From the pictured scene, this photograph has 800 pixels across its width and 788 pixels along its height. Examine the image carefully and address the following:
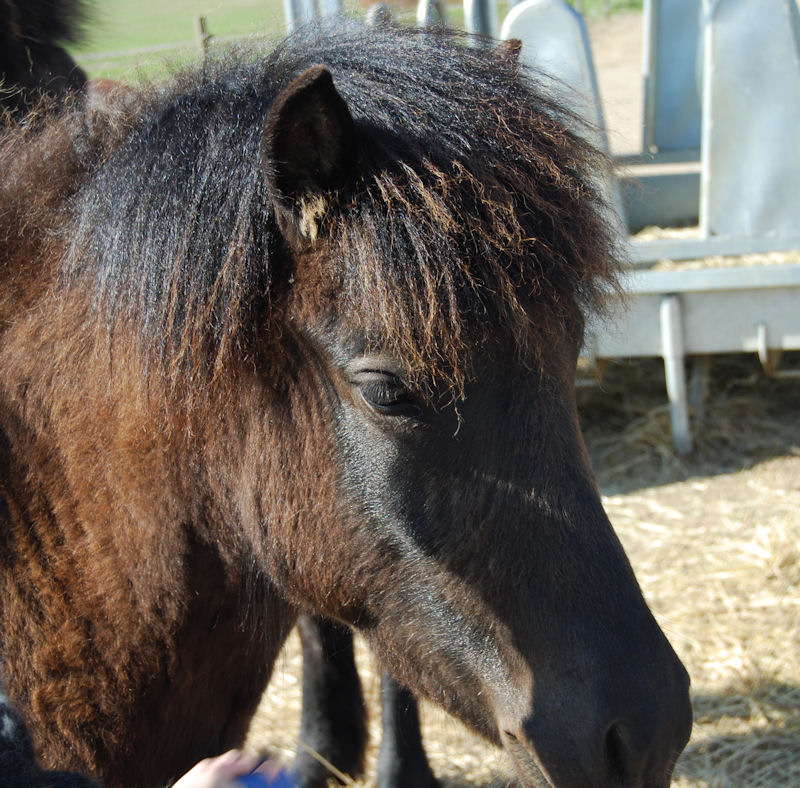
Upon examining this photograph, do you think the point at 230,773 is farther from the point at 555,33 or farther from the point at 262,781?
the point at 555,33

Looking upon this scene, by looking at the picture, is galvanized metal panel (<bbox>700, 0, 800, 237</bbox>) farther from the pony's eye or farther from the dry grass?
the pony's eye

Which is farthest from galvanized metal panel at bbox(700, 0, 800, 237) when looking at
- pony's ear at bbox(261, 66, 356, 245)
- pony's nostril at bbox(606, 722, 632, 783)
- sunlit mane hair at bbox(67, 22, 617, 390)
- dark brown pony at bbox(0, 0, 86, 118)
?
pony's nostril at bbox(606, 722, 632, 783)

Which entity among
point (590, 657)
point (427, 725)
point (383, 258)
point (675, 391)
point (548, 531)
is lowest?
point (427, 725)

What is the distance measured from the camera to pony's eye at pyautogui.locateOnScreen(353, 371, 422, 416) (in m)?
1.54

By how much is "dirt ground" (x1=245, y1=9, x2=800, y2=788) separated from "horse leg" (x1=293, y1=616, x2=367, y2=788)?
0.16 m

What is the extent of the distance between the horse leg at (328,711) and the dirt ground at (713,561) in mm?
156

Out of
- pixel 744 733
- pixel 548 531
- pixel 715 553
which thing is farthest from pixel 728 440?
pixel 548 531

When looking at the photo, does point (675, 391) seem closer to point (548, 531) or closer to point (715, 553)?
point (715, 553)

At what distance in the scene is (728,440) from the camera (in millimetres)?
5020

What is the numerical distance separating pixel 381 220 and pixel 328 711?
2119 millimetres

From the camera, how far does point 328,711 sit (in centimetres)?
308

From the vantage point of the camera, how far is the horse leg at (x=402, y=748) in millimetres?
2938

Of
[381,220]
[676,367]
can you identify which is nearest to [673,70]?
[676,367]

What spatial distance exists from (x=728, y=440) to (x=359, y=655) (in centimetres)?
260
